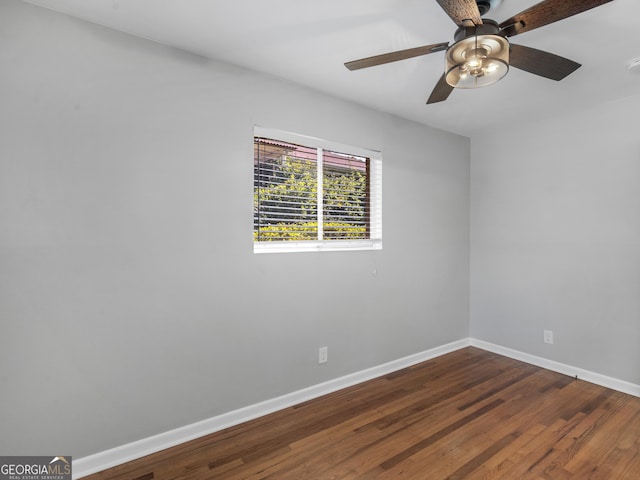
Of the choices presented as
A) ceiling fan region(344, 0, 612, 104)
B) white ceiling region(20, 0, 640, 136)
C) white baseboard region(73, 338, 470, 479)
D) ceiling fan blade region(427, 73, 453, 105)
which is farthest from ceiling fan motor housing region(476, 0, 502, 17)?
white baseboard region(73, 338, 470, 479)

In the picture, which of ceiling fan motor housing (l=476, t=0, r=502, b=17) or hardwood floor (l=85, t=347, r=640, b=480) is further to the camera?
hardwood floor (l=85, t=347, r=640, b=480)

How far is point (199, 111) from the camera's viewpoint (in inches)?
86.5

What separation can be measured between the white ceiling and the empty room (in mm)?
18

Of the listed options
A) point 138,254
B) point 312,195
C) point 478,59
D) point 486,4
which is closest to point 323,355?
point 312,195

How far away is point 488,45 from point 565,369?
3.10 metres

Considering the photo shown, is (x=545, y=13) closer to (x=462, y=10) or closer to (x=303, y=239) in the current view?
(x=462, y=10)

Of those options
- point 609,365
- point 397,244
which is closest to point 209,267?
point 397,244

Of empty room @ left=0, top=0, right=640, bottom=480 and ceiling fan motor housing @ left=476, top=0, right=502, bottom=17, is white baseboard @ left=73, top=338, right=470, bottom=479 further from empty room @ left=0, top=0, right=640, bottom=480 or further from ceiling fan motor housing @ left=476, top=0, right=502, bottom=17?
ceiling fan motor housing @ left=476, top=0, right=502, bottom=17

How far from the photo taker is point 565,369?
125 inches

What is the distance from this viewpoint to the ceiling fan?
4.38ft

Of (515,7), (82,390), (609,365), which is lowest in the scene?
(609,365)

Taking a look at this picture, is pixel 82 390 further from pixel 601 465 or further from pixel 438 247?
pixel 438 247

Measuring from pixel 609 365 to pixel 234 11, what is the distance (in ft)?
12.8

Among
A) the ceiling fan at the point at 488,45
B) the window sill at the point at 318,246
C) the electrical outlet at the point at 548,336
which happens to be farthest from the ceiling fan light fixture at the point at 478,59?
the electrical outlet at the point at 548,336
